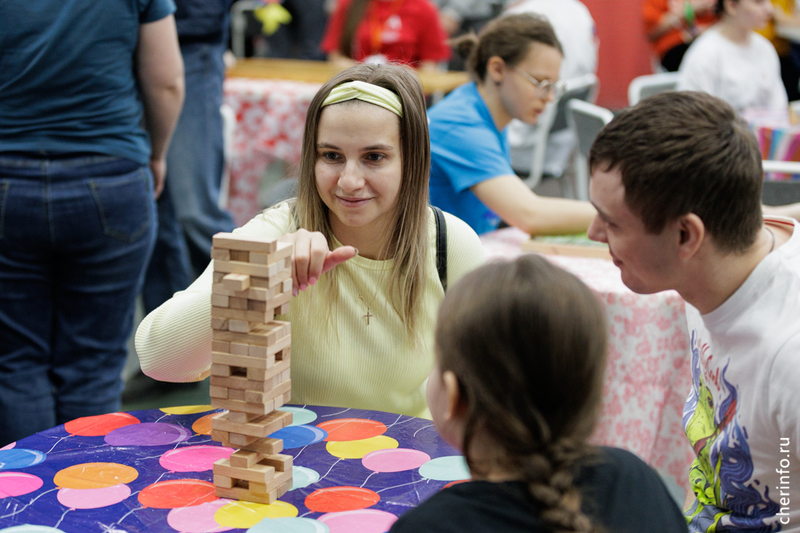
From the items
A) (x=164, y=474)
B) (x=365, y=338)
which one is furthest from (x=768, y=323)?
(x=164, y=474)

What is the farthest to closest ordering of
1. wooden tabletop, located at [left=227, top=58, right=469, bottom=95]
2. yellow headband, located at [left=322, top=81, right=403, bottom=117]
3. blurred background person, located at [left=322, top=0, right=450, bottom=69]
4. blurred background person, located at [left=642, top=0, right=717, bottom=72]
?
blurred background person, located at [left=642, top=0, right=717, bottom=72], blurred background person, located at [left=322, top=0, right=450, bottom=69], wooden tabletop, located at [left=227, top=58, right=469, bottom=95], yellow headband, located at [left=322, top=81, right=403, bottom=117]

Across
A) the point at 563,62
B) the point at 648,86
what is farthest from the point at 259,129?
the point at 648,86

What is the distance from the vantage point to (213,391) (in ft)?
3.64

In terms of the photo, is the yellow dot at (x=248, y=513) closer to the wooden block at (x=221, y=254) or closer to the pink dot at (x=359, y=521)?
the pink dot at (x=359, y=521)

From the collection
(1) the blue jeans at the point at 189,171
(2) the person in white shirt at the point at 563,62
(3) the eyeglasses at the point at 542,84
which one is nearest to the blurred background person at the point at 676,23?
(2) the person in white shirt at the point at 563,62

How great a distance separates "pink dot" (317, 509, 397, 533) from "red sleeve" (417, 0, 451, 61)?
427 cm

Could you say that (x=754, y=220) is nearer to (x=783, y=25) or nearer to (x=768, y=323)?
(x=768, y=323)

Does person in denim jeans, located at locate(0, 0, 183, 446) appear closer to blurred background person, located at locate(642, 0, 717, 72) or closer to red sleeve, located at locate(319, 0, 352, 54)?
red sleeve, located at locate(319, 0, 352, 54)

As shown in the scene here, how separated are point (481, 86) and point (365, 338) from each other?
4.44 ft

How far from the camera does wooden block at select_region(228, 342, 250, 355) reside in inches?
42.4

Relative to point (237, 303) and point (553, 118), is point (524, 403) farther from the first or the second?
point (553, 118)

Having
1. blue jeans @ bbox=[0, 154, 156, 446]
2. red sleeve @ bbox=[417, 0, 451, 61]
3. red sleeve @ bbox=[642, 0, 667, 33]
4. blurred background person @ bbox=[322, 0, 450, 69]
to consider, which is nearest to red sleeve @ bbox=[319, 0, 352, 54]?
blurred background person @ bbox=[322, 0, 450, 69]

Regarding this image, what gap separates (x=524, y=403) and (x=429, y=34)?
14.8 ft

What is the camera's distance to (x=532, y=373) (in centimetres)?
85
